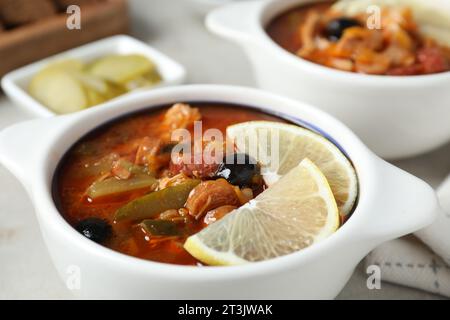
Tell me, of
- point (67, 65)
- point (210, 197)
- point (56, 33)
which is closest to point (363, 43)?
point (210, 197)

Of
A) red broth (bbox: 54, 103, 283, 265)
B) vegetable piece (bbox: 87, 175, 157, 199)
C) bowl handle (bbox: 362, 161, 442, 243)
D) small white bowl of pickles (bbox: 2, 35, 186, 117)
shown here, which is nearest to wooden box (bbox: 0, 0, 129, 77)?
small white bowl of pickles (bbox: 2, 35, 186, 117)

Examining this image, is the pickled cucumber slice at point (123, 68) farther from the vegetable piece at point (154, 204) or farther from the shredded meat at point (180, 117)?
the vegetable piece at point (154, 204)

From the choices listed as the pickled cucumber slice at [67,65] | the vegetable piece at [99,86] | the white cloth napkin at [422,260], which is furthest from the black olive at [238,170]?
the pickled cucumber slice at [67,65]

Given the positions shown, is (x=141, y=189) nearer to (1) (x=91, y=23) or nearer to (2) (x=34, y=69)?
(2) (x=34, y=69)

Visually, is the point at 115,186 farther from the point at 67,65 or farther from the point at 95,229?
the point at 67,65

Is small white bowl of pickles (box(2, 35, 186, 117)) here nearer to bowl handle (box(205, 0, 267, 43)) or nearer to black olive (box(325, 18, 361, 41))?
bowl handle (box(205, 0, 267, 43))
